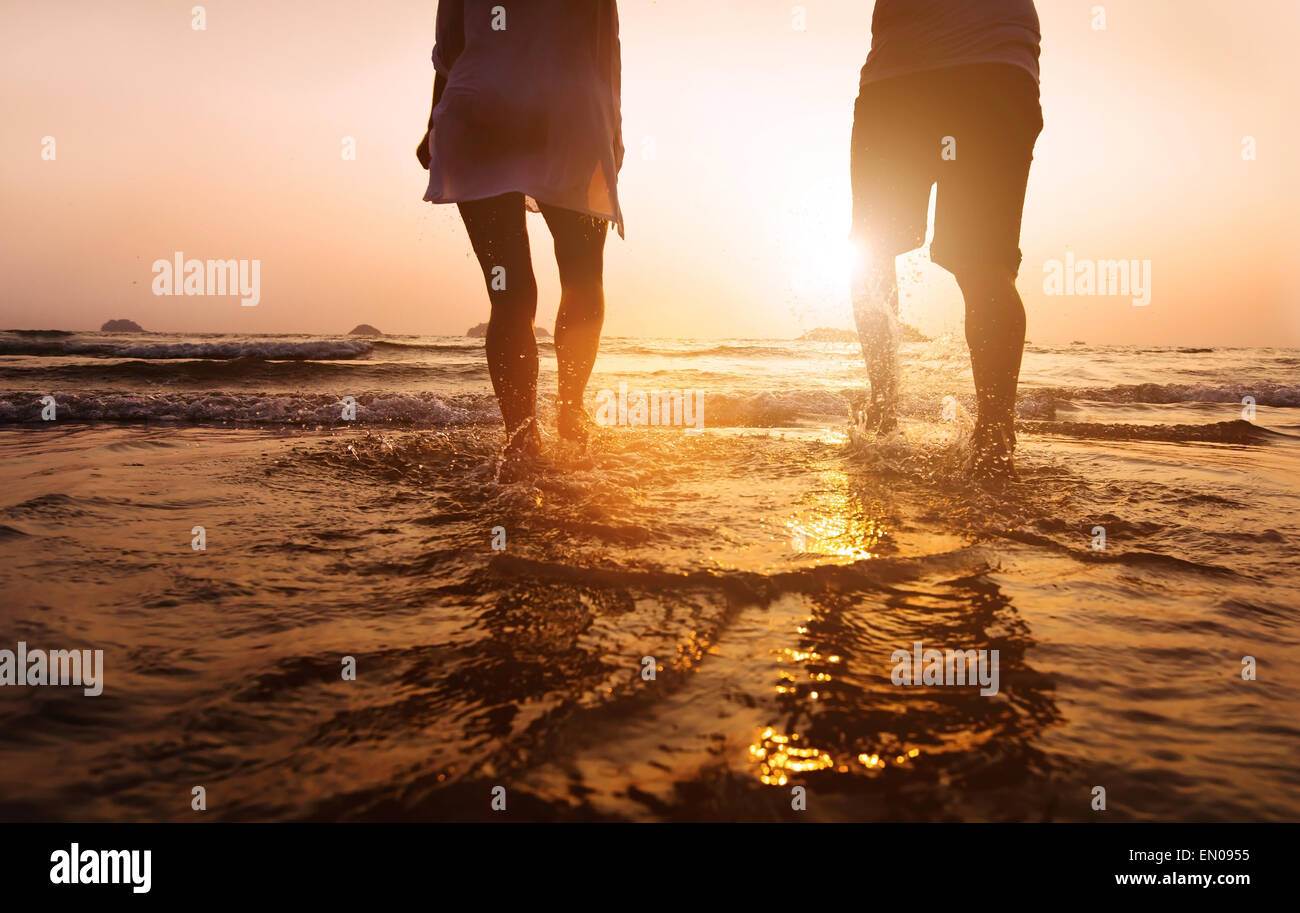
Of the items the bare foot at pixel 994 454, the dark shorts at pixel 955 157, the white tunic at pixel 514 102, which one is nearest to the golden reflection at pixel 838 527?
the bare foot at pixel 994 454

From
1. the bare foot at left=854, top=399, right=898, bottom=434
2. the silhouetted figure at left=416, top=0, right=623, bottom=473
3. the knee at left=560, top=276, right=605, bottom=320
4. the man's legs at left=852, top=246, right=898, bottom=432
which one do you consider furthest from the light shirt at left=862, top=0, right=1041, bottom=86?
the knee at left=560, top=276, right=605, bottom=320

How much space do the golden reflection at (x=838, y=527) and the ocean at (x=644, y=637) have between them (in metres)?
0.02

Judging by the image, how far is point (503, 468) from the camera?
257 cm

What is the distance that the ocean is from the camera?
33.2 inches

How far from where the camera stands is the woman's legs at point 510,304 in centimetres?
256

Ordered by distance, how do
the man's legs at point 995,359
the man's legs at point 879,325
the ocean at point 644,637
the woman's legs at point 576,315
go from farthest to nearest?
the man's legs at point 879,325, the woman's legs at point 576,315, the man's legs at point 995,359, the ocean at point 644,637

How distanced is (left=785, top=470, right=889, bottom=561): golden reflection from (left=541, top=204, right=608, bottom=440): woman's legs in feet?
3.48

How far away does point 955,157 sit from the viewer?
2805mm

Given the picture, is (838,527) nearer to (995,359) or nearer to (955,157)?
(995,359)

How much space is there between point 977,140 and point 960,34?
1.35ft

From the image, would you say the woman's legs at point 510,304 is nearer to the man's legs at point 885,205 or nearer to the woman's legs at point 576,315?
the woman's legs at point 576,315

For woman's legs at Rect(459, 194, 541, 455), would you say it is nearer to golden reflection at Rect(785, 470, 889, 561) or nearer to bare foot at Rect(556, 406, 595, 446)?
bare foot at Rect(556, 406, 595, 446)

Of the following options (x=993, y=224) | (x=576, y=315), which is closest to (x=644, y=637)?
(x=576, y=315)

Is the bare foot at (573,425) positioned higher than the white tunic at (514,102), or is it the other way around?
the white tunic at (514,102)
